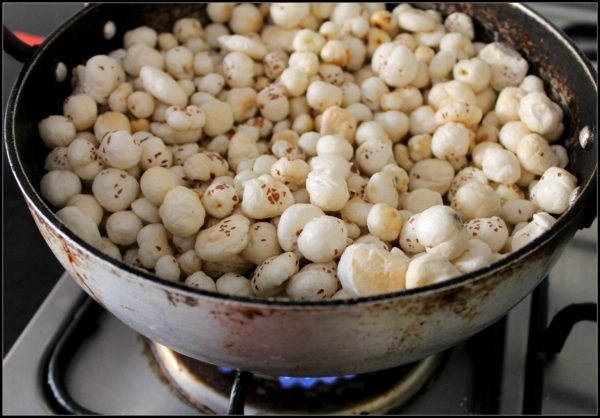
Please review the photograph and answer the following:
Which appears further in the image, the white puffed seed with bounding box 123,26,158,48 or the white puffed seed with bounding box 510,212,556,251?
the white puffed seed with bounding box 123,26,158,48

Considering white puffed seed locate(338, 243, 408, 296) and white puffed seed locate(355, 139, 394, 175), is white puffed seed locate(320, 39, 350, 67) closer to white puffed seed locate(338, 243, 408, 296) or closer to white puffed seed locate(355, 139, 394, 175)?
white puffed seed locate(355, 139, 394, 175)

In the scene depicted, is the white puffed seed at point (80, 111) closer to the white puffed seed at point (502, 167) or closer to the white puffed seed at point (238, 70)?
the white puffed seed at point (238, 70)

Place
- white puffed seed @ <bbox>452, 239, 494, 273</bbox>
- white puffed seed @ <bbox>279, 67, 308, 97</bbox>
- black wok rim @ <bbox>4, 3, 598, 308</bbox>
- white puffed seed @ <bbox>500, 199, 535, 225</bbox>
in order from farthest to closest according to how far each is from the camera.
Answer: white puffed seed @ <bbox>279, 67, 308, 97</bbox> < white puffed seed @ <bbox>500, 199, 535, 225</bbox> < white puffed seed @ <bbox>452, 239, 494, 273</bbox> < black wok rim @ <bbox>4, 3, 598, 308</bbox>

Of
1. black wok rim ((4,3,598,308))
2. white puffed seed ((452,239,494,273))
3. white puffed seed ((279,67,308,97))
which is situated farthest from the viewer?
white puffed seed ((279,67,308,97))

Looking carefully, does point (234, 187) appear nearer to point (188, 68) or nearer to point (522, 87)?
point (188, 68)

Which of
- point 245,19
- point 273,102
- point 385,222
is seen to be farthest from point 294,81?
point 385,222

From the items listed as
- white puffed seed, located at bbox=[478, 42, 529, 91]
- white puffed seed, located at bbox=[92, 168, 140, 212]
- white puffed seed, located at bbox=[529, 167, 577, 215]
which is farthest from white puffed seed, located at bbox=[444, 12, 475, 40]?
white puffed seed, located at bbox=[92, 168, 140, 212]

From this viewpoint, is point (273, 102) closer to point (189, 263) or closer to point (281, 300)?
point (189, 263)

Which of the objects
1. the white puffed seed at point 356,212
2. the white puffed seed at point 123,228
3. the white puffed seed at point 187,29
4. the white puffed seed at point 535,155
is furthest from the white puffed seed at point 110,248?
the white puffed seed at point 535,155
